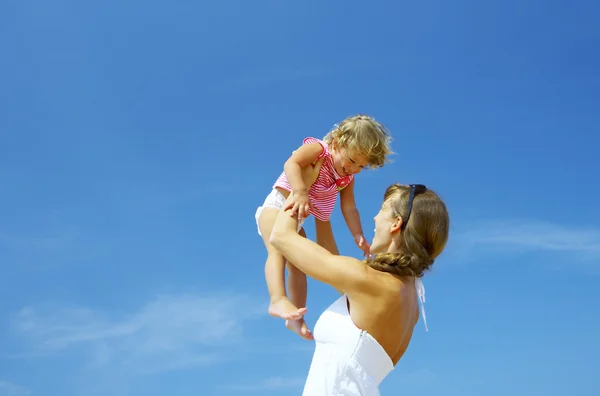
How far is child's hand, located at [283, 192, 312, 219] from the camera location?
14.7 feet

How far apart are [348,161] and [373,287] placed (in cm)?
198

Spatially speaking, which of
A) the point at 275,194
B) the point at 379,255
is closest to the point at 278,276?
the point at 275,194

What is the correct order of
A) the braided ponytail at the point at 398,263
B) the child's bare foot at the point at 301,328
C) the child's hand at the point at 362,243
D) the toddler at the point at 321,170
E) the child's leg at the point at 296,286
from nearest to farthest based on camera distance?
the braided ponytail at the point at 398,263
the child's bare foot at the point at 301,328
the toddler at the point at 321,170
the child's leg at the point at 296,286
the child's hand at the point at 362,243

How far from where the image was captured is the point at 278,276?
5.04 meters

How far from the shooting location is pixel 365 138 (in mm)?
5441

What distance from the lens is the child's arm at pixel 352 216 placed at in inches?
Result: 239

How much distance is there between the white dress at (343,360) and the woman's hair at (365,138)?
74.6 inches

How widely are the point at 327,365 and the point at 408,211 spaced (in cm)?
110

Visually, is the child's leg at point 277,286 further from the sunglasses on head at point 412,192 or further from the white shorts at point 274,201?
the sunglasses on head at point 412,192

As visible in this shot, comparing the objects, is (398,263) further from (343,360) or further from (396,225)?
(343,360)

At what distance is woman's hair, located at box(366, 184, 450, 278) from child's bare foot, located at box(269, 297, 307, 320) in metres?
0.75

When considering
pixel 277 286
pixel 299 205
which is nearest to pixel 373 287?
pixel 299 205

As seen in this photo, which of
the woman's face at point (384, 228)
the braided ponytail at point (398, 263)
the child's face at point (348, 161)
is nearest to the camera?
the braided ponytail at point (398, 263)

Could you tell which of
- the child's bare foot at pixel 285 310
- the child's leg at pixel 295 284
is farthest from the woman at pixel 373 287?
the child's leg at pixel 295 284
